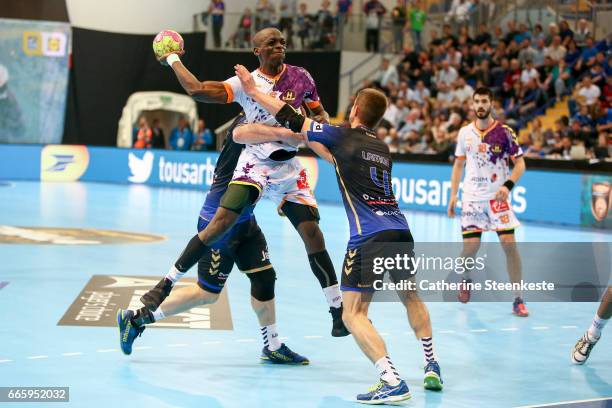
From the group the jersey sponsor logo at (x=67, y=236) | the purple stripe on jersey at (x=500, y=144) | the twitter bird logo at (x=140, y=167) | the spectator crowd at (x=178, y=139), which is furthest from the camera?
the spectator crowd at (x=178, y=139)

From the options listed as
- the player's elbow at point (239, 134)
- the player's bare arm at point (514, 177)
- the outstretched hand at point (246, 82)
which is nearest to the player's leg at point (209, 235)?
the player's elbow at point (239, 134)

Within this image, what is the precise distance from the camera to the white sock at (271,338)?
722 cm

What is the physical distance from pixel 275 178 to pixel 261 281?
2.51 ft

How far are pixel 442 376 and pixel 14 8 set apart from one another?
87.9 ft

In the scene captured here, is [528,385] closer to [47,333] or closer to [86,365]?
[86,365]

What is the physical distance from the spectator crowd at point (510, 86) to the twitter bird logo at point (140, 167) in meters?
6.40

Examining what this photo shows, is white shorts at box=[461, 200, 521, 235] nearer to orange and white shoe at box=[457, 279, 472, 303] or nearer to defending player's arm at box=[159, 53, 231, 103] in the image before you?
orange and white shoe at box=[457, 279, 472, 303]

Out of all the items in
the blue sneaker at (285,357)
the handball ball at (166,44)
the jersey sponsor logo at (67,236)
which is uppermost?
the handball ball at (166,44)

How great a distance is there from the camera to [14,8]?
30734 mm

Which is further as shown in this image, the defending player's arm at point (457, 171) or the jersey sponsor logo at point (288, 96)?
the defending player's arm at point (457, 171)

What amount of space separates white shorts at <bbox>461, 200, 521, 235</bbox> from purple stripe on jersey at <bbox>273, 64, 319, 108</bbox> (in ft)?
10.5

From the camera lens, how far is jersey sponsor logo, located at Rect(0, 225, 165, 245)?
45.6ft
